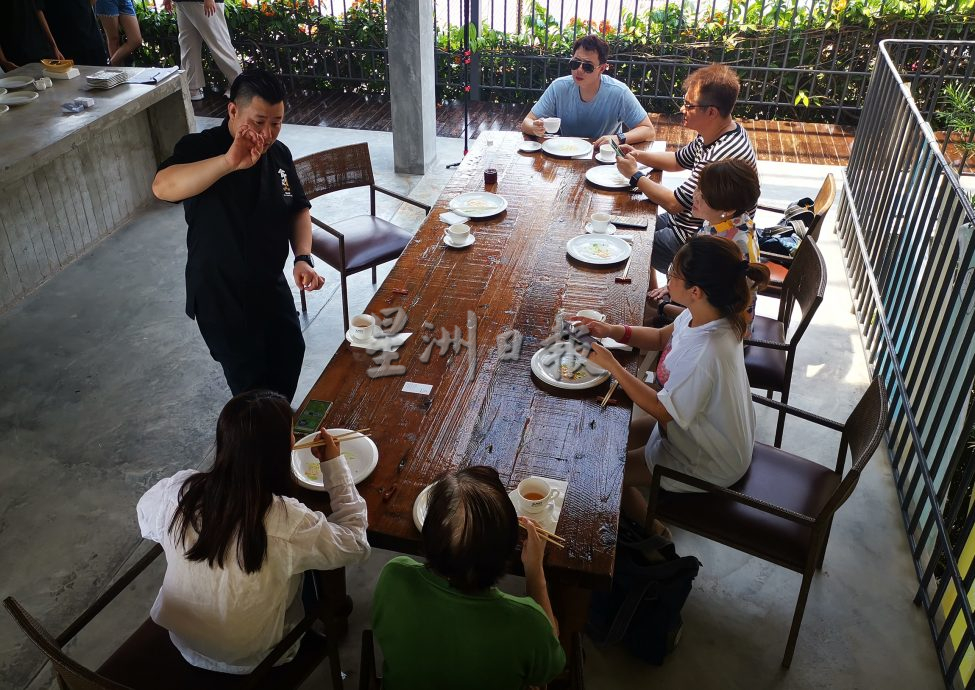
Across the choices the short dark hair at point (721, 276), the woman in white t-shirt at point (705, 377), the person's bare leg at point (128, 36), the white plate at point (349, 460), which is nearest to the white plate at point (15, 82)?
the person's bare leg at point (128, 36)

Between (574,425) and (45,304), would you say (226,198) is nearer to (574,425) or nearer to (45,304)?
(574,425)

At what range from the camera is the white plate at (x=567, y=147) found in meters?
4.66

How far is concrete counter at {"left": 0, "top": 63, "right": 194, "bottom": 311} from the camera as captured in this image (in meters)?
4.57

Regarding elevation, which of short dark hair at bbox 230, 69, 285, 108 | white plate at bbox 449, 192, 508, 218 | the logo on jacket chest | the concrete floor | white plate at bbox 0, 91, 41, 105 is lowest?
the concrete floor

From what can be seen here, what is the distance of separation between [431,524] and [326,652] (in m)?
0.80

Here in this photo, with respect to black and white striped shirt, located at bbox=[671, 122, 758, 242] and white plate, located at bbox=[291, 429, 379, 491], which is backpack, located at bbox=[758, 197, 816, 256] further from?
white plate, located at bbox=[291, 429, 379, 491]

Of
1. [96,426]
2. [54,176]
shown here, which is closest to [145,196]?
[54,176]

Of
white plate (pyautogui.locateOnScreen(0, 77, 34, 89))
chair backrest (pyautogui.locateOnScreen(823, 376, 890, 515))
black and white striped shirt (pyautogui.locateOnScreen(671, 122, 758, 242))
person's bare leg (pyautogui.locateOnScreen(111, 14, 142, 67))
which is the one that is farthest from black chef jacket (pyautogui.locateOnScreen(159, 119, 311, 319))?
person's bare leg (pyautogui.locateOnScreen(111, 14, 142, 67))

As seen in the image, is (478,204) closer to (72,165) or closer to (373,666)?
(373,666)

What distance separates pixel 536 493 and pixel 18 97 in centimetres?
463

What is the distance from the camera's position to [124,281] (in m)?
5.12

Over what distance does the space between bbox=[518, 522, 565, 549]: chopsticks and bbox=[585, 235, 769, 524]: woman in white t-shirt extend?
0.68m

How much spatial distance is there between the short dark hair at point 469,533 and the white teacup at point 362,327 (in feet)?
3.98

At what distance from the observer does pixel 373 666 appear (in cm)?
209
